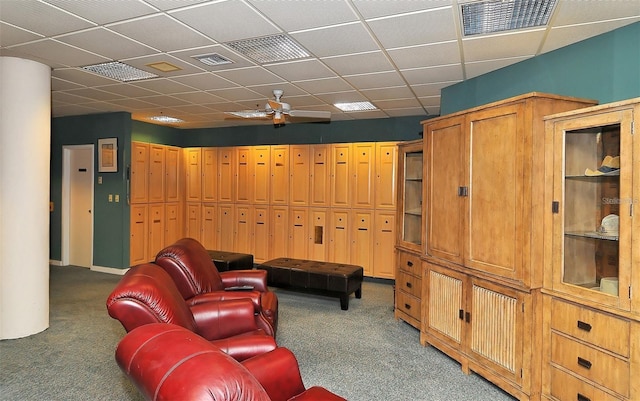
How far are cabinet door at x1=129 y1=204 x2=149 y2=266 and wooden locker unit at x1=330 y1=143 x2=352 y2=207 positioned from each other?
3.39 metres

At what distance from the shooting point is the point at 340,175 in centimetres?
674

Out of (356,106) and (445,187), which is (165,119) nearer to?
(356,106)

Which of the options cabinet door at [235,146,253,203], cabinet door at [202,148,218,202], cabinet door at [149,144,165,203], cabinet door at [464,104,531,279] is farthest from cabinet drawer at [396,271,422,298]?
cabinet door at [149,144,165,203]

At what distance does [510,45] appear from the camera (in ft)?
10.9

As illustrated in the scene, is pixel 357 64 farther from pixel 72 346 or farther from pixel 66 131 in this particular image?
pixel 66 131

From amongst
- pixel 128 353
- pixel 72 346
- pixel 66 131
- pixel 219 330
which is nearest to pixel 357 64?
pixel 219 330

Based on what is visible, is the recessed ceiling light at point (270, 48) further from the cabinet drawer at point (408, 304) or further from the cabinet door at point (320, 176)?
the cabinet door at point (320, 176)

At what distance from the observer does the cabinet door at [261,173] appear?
7.34 meters

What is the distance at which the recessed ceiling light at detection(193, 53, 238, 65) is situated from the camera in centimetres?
369

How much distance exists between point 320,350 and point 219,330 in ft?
3.88

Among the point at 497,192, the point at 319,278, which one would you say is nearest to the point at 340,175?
the point at 319,278

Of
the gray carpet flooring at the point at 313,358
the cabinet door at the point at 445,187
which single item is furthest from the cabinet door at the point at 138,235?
the cabinet door at the point at 445,187

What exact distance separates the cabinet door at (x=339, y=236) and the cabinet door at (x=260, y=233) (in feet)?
4.23

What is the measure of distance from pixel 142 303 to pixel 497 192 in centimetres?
256
